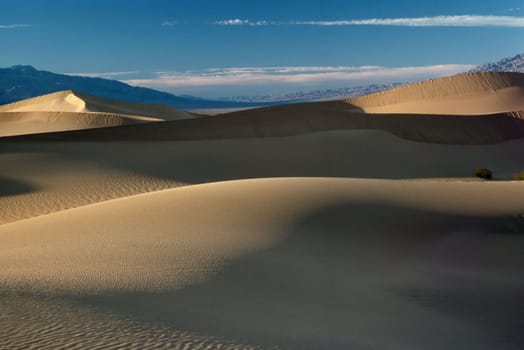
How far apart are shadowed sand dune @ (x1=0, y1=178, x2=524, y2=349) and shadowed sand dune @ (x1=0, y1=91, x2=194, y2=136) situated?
46.8 metres

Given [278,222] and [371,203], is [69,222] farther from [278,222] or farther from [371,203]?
[371,203]

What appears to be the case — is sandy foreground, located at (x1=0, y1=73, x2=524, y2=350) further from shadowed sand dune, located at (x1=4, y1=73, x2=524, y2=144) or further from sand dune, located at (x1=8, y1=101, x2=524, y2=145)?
sand dune, located at (x1=8, y1=101, x2=524, y2=145)

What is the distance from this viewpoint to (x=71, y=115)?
205ft

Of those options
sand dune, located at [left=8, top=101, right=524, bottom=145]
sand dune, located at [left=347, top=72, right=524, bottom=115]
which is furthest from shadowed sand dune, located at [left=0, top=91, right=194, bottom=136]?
sand dune, located at [left=347, top=72, right=524, bottom=115]

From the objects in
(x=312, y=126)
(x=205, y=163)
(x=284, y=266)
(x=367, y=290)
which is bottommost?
(x=367, y=290)

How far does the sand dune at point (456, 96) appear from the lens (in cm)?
6775

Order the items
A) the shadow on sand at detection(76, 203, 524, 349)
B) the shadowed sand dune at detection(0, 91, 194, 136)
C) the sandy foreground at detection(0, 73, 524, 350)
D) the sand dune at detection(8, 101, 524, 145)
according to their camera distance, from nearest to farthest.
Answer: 1. the sandy foreground at detection(0, 73, 524, 350)
2. the shadow on sand at detection(76, 203, 524, 349)
3. the sand dune at detection(8, 101, 524, 145)
4. the shadowed sand dune at detection(0, 91, 194, 136)

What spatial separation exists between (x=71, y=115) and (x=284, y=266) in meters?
57.8

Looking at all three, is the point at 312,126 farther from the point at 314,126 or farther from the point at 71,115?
the point at 71,115

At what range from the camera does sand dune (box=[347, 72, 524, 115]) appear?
222 feet

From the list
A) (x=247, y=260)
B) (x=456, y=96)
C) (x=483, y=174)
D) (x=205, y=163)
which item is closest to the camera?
(x=247, y=260)

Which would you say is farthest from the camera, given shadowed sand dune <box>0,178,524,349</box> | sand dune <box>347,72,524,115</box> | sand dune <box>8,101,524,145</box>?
sand dune <box>347,72,524,115</box>

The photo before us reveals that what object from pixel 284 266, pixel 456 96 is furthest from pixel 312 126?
pixel 456 96

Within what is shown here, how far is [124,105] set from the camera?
289 feet
